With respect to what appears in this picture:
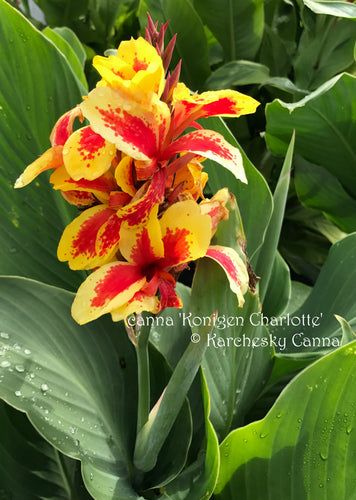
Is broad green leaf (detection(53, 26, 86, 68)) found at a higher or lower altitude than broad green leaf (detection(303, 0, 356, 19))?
higher

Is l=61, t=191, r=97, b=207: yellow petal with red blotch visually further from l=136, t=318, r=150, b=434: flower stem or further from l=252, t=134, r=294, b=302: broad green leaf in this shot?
l=252, t=134, r=294, b=302: broad green leaf

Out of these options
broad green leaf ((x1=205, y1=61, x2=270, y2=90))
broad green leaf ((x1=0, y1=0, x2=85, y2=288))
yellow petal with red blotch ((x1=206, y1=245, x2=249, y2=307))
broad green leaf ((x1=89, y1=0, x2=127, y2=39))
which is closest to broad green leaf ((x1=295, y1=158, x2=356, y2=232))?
broad green leaf ((x1=205, y1=61, x2=270, y2=90))

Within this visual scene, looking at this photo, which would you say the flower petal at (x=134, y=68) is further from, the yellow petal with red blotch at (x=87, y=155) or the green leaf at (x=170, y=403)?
the green leaf at (x=170, y=403)

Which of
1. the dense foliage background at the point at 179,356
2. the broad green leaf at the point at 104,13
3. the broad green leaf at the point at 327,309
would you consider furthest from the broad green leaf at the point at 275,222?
the broad green leaf at the point at 104,13

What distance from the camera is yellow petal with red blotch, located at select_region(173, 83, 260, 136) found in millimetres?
319

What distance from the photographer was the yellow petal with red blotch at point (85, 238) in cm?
34

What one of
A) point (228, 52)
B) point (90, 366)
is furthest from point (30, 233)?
point (228, 52)

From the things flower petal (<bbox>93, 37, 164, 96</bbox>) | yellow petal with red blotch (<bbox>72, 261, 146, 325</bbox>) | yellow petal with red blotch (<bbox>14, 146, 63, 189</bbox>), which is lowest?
yellow petal with red blotch (<bbox>72, 261, 146, 325</bbox>)

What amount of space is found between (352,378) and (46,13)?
1.27 metres

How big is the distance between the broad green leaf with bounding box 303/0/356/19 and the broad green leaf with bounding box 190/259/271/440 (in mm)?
505

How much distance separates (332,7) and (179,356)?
58 cm

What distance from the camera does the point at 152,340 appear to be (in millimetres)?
601

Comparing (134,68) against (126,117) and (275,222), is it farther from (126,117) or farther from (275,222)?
(275,222)

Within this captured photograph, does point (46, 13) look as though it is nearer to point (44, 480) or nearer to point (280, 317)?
point (280, 317)
